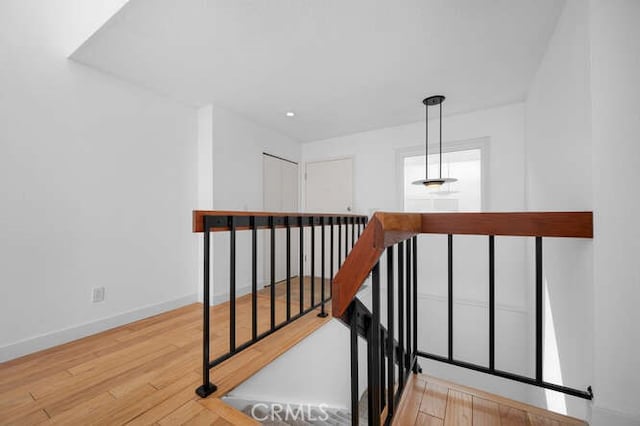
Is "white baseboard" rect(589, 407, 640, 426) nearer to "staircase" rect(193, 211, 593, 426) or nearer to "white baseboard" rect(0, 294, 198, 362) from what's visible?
"staircase" rect(193, 211, 593, 426)

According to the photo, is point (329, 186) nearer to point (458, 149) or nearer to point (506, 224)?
point (458, 149)

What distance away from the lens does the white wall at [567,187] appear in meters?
1.16

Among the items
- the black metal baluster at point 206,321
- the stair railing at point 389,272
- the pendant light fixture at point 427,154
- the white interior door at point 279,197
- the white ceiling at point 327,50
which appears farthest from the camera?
the white interior door at point 279,197

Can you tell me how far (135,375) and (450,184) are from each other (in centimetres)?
343

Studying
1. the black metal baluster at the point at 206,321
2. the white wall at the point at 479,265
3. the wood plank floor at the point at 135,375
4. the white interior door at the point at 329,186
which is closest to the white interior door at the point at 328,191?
the white interior door at the point at 329,186

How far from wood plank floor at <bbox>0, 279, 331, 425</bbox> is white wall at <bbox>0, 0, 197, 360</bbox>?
312 millimetres

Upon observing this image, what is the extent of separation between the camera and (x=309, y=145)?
4359 millimetres

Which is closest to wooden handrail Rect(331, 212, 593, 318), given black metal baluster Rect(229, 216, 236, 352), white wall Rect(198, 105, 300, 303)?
black metal baluster Rect(229, 216, 236, 352)

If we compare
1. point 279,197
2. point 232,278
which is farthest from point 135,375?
point 279,197

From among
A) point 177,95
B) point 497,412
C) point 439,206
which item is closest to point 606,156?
point 497,412

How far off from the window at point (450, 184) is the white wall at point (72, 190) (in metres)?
2.80

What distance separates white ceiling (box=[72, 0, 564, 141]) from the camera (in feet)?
5.14

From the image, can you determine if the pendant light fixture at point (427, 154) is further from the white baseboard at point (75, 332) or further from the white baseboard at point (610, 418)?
the white baseboard at point (75, 332)

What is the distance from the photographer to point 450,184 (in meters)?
3.25
